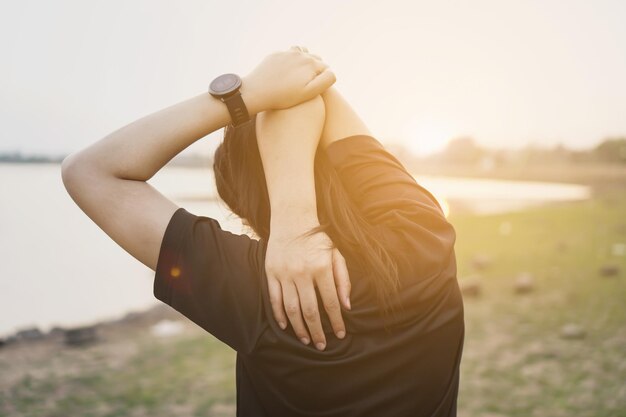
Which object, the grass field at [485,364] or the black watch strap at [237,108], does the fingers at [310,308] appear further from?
the grass field at [485,364]

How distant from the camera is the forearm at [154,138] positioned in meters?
1.05

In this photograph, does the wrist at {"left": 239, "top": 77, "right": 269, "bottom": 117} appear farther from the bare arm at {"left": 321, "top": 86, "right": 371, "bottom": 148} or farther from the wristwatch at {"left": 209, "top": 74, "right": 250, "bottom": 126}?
the bare arm at {"left": 321, "top": 86, "right": 371, "bottom": 148}

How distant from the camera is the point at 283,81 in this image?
1.12 metres

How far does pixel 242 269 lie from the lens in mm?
979

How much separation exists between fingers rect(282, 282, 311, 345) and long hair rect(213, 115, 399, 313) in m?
0.12

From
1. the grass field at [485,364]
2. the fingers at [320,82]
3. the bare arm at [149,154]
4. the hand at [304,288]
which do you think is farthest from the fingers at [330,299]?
the grass field at [485,364]

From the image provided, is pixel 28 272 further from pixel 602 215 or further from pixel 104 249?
pixel 602 215

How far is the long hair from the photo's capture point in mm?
985

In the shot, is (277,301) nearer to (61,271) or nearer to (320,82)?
(320,82)

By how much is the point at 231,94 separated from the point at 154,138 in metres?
0.19

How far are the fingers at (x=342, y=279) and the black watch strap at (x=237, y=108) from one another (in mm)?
373

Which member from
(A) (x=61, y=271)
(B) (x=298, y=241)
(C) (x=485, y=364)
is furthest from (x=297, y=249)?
(A) (x=61, y=271)

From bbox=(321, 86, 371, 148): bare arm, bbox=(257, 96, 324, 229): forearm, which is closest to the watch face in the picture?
bbox=(257, 96, 324, 229): forearm

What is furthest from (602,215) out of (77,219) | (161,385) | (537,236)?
(77,219)
